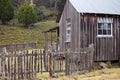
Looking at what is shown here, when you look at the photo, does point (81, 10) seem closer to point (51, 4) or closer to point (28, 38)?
point (28, 38)

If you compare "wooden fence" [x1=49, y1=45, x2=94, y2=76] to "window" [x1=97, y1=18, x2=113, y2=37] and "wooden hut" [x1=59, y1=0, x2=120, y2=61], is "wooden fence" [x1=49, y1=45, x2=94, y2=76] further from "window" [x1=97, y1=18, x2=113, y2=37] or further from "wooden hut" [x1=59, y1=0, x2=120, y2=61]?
"window" [x1=97, y1=18, x2=113, y2=37]

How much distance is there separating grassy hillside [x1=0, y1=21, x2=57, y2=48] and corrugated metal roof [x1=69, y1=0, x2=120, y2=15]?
26.2 metres

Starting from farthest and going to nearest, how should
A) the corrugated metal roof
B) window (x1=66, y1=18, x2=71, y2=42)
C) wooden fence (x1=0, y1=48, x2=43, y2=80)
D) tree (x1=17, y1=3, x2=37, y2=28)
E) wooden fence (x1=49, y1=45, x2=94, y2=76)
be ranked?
1. tree (x1=17, y1=3, x2=37, y2=28)
2. window (x1=66, y1=18, x2=71, y2=42)
3. the corrugated metal roof
4. wooden fence (x1=49, y1=45, x2=94, y2=76)
5. wooden fence (x1=0, y1=48, x2=43, y2=80)

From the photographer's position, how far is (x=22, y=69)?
14898 millimetres

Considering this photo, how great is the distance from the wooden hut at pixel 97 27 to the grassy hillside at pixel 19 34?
2654cm

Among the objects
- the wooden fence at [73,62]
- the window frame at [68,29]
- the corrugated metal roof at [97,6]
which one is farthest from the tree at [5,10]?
the wooden fence at [73,62]

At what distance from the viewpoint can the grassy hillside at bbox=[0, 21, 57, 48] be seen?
5047 cm

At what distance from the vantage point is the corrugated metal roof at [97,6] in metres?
20.2

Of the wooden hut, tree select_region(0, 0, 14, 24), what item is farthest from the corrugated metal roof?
tree select_region(0, 0, 14, 24)

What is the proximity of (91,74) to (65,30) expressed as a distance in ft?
26.2

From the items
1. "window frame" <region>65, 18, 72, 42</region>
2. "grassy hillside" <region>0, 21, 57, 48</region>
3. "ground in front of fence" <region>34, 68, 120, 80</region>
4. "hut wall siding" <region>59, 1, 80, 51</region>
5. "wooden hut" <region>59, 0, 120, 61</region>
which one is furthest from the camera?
"grassy hillside" <region>0, 21, 57, 48</region>

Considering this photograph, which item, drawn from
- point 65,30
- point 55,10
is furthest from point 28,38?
point 65,30

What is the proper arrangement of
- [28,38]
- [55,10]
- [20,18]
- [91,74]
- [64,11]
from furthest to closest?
[55,10] → [20,18] → [28,38] → [64,11] → [91,74]

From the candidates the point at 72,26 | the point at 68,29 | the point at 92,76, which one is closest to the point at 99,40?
the point at 72,26
